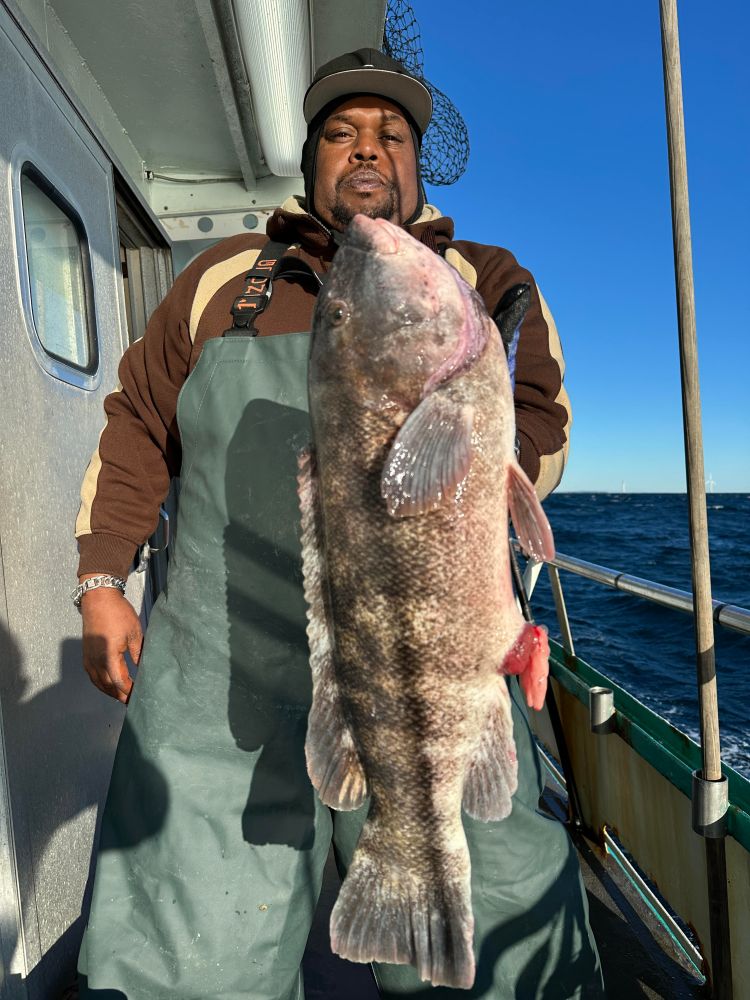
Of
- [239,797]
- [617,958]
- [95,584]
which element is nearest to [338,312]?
[95,584]

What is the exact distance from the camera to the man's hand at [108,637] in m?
2.59

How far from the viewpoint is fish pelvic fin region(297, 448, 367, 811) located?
184 centimetres

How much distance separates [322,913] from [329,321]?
3103 mm

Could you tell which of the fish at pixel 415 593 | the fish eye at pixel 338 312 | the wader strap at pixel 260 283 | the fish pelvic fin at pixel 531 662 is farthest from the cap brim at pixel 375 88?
the fish pelvic fin at pixel 531 662

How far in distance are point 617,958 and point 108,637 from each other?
2742mm

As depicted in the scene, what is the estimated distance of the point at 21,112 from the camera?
3248 mm

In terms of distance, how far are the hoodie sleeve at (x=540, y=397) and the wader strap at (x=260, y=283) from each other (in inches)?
28.2

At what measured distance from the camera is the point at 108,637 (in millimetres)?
2586

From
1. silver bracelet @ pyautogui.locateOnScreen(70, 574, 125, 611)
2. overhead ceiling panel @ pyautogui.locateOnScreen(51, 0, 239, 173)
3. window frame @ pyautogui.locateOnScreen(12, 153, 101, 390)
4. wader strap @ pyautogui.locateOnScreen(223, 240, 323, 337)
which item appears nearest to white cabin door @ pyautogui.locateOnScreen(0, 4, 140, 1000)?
window frame @ pyautogui.locateOnScreen(12, 153, 101, 390)

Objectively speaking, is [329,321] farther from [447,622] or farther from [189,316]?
[189,316]

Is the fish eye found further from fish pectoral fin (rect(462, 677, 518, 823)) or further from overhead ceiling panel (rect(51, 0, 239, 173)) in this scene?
Result: overhead ceiling panel (rect(51, 0, 239, 173))

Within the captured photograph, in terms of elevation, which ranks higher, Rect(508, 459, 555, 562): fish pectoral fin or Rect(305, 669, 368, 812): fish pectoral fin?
Rect(508, 459, 555, 562): fish pectoral fin

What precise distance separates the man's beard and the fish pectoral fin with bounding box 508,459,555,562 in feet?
4.86

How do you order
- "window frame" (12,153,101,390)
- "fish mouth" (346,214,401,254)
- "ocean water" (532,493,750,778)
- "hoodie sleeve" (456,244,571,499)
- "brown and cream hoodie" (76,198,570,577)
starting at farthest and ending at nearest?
"ocean water" (532,493,750,778) → "window frame" (12,153,101,390) → "brown and cream hoodie" (76,198,570,577) → "hoodie sleeve" (456,244,571,499) → "fish mouth" (346,214,401,254)
